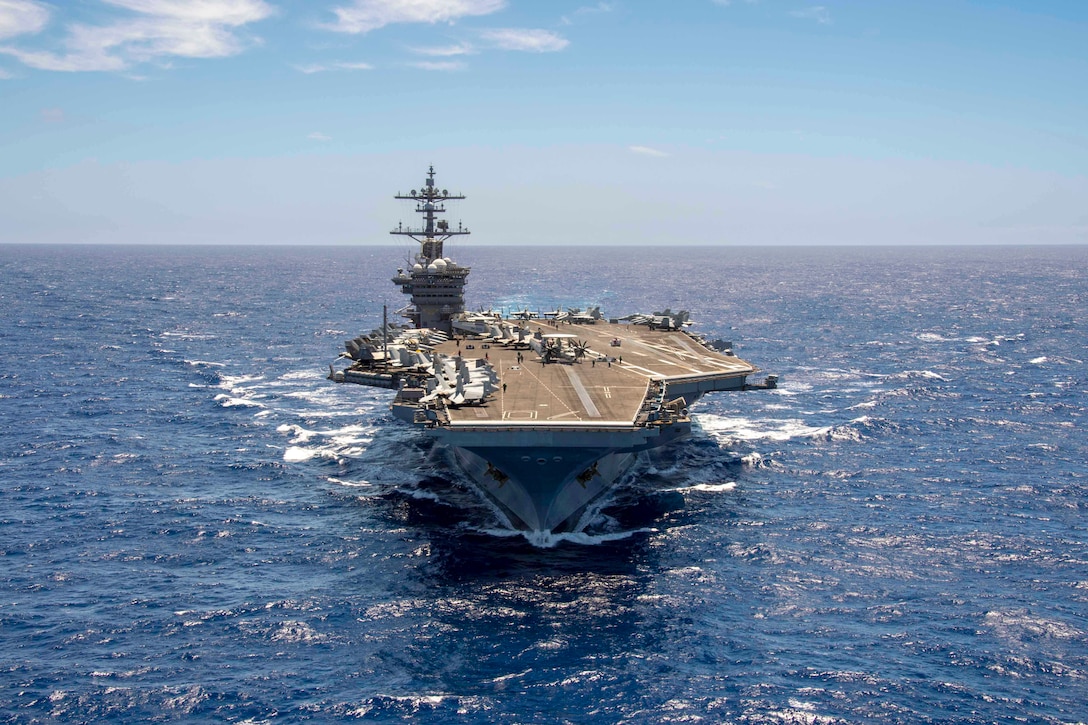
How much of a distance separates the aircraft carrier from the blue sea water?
172 cm

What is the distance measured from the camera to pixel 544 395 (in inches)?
1474

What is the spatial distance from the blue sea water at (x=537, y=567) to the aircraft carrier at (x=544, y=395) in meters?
1.72

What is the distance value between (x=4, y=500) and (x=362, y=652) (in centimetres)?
1972

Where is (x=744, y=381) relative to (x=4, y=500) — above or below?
above

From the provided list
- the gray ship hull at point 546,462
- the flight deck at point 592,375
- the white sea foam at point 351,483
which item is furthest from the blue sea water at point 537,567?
the flight deck at point 592,375

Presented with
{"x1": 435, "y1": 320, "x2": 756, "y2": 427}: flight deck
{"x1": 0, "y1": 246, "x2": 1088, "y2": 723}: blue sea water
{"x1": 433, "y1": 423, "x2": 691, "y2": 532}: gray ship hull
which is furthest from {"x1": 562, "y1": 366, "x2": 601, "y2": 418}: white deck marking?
{"x1": 0, "y1": 246, "x2": 1088, "y2": 723}: blue sea water

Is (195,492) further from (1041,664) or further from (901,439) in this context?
(901,439)

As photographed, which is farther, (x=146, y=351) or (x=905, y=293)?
(x=905, y=293)

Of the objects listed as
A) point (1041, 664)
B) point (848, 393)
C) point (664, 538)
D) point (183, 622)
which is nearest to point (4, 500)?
point (183, 622)

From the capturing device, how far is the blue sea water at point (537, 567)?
71.4 feet

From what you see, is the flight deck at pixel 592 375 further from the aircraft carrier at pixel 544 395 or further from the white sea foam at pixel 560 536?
the white sea foam at pixel 560 536

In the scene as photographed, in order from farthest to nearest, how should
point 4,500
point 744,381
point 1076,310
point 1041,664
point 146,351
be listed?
1. point 1076,310
2. point 146,351
3. point 744,381
4. point 4,500
5. point 1041,664

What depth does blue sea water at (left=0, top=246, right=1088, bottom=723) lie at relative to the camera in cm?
2177

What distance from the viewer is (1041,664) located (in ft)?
75.4
